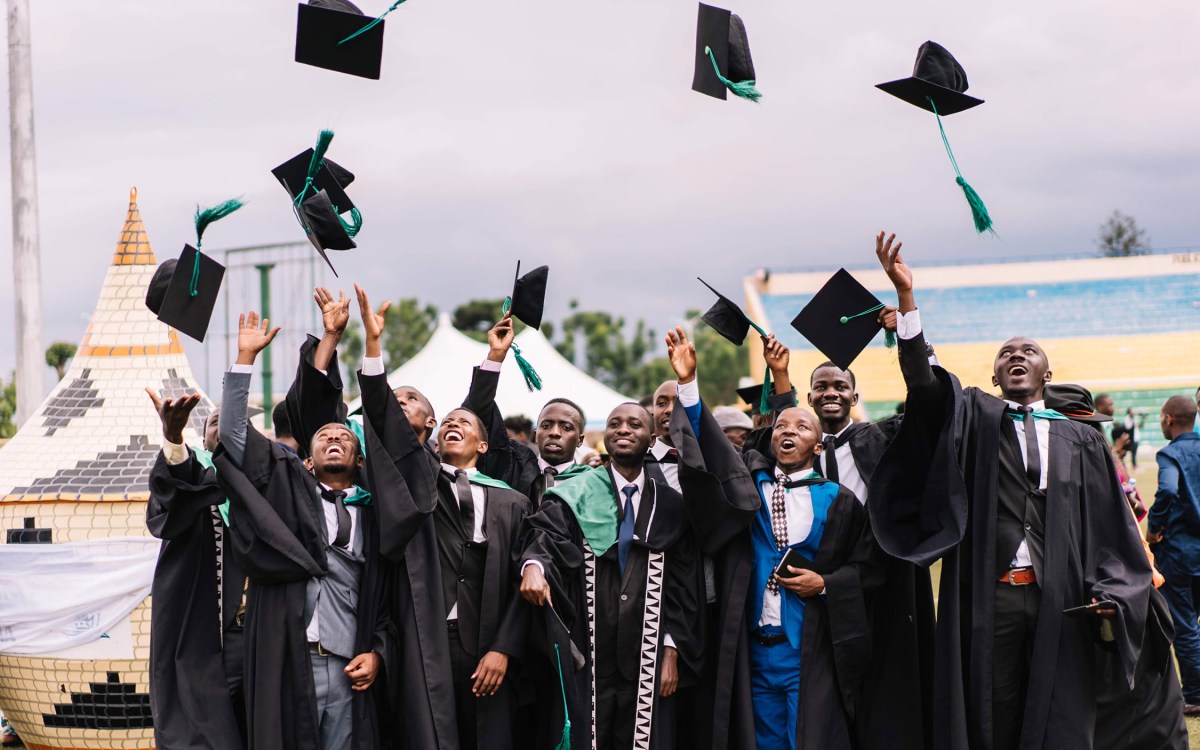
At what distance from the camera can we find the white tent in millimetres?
17047

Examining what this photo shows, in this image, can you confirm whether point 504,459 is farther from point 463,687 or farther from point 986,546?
point 986,546

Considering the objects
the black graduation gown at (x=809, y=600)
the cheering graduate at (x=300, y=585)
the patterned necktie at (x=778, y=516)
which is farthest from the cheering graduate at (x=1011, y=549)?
the cheering graduate at (x=300, y=585)

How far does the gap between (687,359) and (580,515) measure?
84cm

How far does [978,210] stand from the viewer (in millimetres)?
5602

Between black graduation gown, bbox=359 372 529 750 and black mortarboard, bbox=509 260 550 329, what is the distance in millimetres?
1045

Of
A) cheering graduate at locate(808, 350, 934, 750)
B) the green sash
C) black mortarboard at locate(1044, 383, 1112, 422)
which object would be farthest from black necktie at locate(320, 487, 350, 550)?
black mortarboard at locate(1044, 383, 1112, 422)

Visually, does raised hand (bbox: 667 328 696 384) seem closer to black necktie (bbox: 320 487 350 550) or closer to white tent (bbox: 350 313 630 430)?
black necktie (bbox: 320 487 350 550)

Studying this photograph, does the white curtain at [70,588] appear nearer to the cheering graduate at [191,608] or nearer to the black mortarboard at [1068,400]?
the cheering graduate at [191,608]

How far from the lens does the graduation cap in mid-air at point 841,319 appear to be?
19.8ft

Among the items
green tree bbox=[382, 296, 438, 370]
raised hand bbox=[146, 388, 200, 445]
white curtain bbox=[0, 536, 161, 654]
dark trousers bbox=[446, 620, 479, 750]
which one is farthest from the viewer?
green tree bbox=[382, 296, 438, 370]

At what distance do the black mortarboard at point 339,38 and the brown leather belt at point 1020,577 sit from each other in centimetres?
358

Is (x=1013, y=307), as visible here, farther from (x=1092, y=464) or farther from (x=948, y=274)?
(x=1092, y=464)

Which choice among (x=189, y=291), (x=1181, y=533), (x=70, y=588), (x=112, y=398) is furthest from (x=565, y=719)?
(x=1181, y=533)

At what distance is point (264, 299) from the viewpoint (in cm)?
2597
